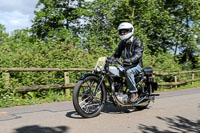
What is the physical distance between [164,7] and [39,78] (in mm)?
32099

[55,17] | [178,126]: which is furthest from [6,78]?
[55,17]

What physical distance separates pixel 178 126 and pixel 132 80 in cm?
144

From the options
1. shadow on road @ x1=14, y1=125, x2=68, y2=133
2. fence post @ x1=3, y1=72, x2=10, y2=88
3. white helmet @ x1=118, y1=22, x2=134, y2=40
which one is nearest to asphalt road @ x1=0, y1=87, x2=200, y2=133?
shadow on road @ x1=14, y1=125, x2=68, y2=133

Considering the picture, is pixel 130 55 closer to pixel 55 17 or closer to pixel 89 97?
pixel 89 97

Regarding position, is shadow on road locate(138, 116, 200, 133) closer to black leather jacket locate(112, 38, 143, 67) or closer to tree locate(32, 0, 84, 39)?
black leather jacket locate(112, 38, 143, 67)

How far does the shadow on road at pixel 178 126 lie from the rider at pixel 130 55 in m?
0.93

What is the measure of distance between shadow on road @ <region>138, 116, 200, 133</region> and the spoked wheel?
1101 millimetres

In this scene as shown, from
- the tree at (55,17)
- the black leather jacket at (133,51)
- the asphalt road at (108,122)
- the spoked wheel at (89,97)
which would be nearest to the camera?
the asphalt road at (108,122)

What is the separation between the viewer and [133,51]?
5.97 m

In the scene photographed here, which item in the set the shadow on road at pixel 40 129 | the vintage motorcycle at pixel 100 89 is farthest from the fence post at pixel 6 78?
the shadow on road at pixel 40 129

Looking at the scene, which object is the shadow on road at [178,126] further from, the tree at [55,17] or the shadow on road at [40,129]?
the tree at [55,17]

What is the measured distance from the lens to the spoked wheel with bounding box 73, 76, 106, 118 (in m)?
4.98

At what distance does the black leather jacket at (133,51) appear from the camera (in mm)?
5797

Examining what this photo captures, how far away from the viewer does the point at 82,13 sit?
32.2 meters
